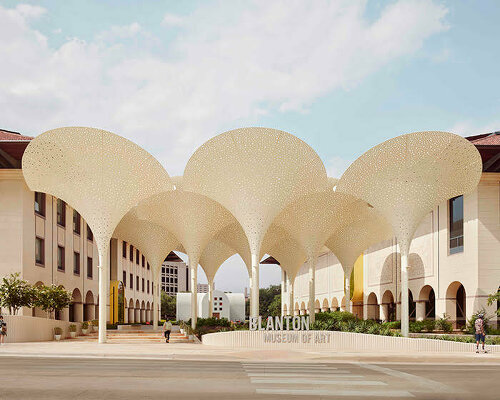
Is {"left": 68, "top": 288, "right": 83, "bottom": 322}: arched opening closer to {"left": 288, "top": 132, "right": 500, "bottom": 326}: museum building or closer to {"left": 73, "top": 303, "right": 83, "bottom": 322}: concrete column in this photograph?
{"left": 73, "top": 303, "right": 83, "bottom": 322}: concrete column

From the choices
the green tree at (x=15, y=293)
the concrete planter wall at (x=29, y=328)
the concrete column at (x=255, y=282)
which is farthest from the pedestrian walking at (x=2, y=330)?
the concrete column at (x=255, y=282)

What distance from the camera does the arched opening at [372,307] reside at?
173 feet

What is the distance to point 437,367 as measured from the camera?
17594mm

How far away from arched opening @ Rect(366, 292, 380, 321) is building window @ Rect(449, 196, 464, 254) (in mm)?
17428

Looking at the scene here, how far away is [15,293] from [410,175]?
19889 millimetres

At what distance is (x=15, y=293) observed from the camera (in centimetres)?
3023

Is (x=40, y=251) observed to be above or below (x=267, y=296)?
above

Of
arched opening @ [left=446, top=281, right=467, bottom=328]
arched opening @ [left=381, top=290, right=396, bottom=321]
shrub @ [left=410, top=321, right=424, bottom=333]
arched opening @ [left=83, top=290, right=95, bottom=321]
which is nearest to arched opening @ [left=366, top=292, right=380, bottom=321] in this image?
arched opening @ [left=381, top=290, right=396, bottom=321]

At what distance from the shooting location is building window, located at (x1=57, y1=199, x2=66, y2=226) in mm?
39625

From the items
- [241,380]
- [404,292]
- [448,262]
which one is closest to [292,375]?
[241,380]

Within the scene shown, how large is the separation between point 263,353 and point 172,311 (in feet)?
302

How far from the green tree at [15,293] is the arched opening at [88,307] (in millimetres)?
15140

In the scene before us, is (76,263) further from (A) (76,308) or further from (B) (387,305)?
(B) (387,305)

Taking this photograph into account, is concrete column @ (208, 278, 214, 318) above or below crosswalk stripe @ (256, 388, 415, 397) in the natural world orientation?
below
